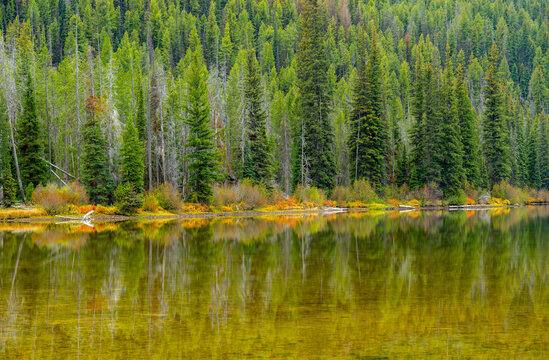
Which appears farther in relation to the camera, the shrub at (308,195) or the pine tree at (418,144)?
the pine tree at (418,144)

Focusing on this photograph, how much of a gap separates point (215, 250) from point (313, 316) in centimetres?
1110

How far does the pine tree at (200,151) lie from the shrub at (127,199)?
587cm

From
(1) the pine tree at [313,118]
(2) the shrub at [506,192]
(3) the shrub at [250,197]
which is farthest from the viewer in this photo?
(2) the shrub at [506,192]

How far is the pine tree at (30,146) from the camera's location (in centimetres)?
4425

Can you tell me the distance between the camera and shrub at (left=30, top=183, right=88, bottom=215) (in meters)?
37.3

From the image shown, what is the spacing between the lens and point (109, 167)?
1709 inches

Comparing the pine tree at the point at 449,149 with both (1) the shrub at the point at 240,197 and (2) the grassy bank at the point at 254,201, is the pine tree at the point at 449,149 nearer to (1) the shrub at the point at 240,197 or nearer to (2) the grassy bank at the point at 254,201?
(2) the grassy bank at the point at 254,201

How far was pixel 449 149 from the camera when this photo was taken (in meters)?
64.1

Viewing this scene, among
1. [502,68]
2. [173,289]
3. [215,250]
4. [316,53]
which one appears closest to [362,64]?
[316,53]

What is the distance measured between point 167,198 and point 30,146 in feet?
40.9

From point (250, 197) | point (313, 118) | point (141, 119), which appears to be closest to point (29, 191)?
point (141, 119)

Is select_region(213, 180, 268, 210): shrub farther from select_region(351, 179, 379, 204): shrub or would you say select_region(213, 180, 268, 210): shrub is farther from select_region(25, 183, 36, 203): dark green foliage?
select_region(25, 183, 36, 203): dark green foliage

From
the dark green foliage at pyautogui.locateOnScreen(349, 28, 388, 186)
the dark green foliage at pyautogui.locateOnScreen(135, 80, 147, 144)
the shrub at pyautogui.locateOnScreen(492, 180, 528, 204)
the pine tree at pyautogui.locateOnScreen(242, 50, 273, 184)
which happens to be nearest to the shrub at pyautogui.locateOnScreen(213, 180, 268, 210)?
the pine tree at pyautogui.locateOnScreen(242, 50, 273, 184)

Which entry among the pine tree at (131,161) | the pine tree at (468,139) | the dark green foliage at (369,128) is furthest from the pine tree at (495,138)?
the pine tree at (131,161)
